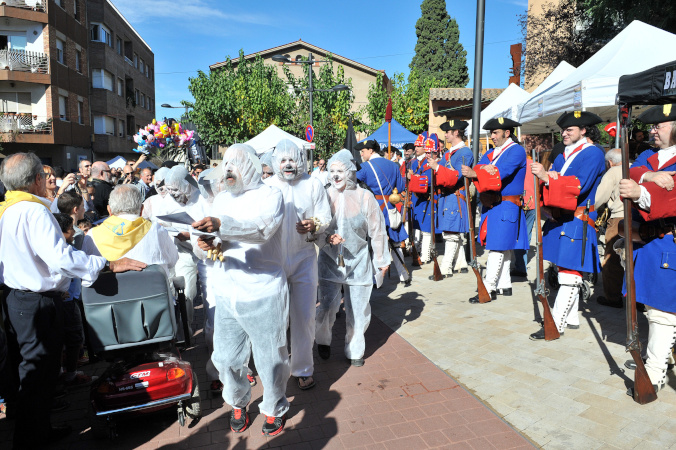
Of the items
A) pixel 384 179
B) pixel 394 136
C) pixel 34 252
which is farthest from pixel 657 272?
pixel 394 136

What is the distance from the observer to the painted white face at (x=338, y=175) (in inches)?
193

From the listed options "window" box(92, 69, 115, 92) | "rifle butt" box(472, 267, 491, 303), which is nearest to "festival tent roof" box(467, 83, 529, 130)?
"rifle butt" box(472, 267, 491, 303)

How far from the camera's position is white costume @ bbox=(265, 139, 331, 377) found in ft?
13.6

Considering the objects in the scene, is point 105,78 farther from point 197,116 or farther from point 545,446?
point 545,446

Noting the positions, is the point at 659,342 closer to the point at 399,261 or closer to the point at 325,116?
the point at 399,261

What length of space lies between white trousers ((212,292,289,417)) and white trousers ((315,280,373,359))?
1.30m

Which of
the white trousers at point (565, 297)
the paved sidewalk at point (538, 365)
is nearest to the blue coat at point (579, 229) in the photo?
the white trousers at point (565, 297)

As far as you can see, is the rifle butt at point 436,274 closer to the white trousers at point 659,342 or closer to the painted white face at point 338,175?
the painted white face at point 338,175

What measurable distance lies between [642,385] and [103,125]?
37.0 metres

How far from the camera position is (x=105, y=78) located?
1401 inches

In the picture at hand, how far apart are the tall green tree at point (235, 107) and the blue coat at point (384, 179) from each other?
69.6 ft

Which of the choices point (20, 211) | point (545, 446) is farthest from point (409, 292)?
point (20, 211)

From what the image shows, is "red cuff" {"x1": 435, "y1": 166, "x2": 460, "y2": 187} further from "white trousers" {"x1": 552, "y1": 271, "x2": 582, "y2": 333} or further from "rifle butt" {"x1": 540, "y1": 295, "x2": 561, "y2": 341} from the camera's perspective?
"rifle butt" {"x1": 540, "y1": 295, "x2": 561, "y2": 341}

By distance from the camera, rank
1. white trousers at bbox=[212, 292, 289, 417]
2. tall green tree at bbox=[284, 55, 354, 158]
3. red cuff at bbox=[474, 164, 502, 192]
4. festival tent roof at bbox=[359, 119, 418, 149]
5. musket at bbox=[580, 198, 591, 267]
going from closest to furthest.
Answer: white trousers at bbox=[212, 292, 289, 417] → musket at bbox=[580, 198, 591, 267] → red cuff at bbox=[474, 164, 502, 192] → festival tent roof at bbox=[359, 119, 418, 149] → tall green tree at bbox=[284, 55, 354, 158]
